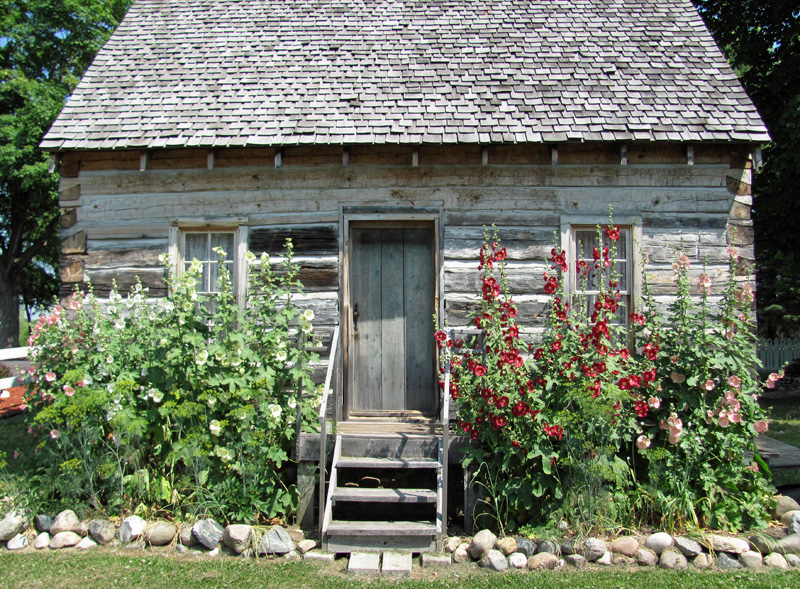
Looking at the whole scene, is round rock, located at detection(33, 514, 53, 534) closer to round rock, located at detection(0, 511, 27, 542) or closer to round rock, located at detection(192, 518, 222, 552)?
round rock, located at detection(0, 511, 27, 542)

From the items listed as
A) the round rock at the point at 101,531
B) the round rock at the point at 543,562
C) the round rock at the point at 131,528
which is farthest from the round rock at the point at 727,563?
the round rock at the point at 101,531

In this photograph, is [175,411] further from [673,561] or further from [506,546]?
[673,561]

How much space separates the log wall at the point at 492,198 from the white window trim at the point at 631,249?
0.25ft

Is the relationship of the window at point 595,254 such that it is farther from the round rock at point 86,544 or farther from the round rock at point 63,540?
the round rock at point 63,540

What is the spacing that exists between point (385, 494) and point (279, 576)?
42.8 inches

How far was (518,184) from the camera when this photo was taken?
649 centimetres

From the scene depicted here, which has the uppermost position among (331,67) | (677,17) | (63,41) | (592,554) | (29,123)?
(63,41)

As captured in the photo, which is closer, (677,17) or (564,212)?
(564,212)

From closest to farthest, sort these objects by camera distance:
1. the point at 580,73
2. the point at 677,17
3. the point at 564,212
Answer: the point at 564,212, the point at 580,73, the point at 677,17

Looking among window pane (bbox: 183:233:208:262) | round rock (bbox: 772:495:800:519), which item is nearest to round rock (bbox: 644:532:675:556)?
round rock (bbox: 772:495:800:519)

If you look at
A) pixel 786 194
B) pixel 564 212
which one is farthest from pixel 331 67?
pixel 786 194

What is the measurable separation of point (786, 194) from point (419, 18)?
792 cm

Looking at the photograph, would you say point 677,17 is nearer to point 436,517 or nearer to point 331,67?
point 331,67

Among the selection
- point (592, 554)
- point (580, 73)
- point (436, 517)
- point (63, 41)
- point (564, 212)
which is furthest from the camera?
point (63, 41)
